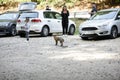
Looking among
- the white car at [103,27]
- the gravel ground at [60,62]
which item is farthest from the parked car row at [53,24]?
the gravel ground at [60,62]

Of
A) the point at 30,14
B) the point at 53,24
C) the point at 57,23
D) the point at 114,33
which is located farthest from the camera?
the point at 57,23

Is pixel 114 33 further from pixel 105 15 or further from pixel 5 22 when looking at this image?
pixel 5 22

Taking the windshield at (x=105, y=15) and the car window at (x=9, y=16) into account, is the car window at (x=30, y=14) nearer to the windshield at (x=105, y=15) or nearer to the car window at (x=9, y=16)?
the car window at (x=9, y=16)

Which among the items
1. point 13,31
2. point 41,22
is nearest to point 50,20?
point 41,22

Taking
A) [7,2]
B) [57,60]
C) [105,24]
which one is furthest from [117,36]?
[7,2]

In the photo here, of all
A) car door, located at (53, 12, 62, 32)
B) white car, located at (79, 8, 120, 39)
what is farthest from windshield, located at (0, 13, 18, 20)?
white car, located at (79, 8, 120, 39)

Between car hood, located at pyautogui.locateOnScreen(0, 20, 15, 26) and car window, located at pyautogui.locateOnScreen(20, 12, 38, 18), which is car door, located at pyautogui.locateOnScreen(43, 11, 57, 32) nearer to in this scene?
car window, located at pyautogui.locateOnScreen(20, 12, 38, 18)

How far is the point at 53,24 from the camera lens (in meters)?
23.1

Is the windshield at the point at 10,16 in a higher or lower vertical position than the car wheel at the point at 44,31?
higher

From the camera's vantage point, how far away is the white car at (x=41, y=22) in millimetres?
22172

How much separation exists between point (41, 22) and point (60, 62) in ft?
32.0

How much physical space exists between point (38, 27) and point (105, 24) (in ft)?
14.4

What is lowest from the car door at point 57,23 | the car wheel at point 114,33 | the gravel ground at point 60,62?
the gravel ground at point 60,62

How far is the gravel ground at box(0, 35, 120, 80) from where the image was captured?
33.6 feet
